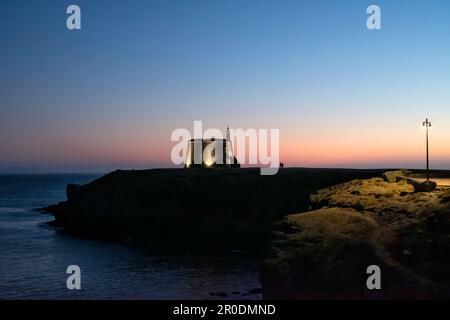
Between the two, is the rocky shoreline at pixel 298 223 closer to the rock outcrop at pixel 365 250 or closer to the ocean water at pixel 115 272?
the rock outcrop at pixel 365 250

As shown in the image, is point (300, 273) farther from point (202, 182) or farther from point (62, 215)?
point (62, 215)

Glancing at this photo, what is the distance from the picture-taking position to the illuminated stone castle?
2992 inches

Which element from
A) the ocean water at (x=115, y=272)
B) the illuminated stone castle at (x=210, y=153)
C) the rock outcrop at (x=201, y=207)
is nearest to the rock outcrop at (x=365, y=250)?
the ocean water at (x=115, y=272)

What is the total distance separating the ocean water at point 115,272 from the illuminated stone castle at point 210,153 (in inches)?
1041

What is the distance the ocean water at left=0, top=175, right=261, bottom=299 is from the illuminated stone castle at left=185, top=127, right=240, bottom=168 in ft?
86.7

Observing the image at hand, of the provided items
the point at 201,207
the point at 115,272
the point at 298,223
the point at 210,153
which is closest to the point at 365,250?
the point at 298,223

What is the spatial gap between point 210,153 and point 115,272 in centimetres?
4018

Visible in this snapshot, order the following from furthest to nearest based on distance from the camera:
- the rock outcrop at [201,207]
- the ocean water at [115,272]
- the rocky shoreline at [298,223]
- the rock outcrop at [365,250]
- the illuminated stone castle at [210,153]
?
the illuminated stone castle at [210,153] → the rock outcrop at [201,207] → the ocean water at [115,272] → the rocky shoreline at [298,223] → the rock outcrop at [365,250]

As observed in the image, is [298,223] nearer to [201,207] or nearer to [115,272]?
[115,272]

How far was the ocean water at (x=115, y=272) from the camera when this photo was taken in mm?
31422

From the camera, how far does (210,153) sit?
76.1 m

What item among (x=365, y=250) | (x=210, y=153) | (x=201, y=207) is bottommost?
(x=201, y=207)

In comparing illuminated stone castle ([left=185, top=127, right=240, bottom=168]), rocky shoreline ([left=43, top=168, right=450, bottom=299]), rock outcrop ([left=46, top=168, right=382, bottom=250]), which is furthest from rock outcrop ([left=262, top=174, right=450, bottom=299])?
illuminated stone castle ([left=185, top=127, right=240, bottom=168])
